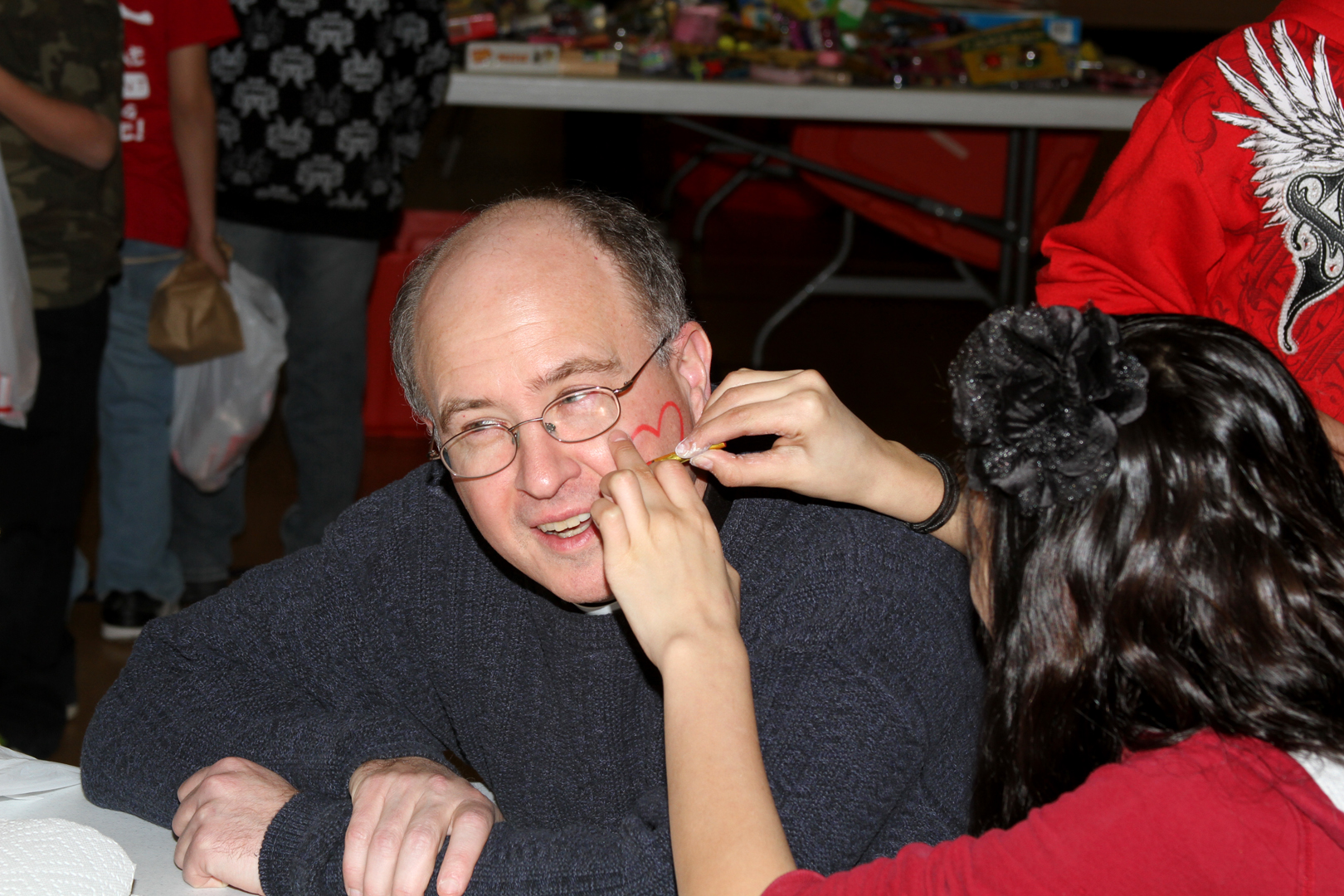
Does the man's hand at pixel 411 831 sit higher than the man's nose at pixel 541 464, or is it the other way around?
the man's nose at pixel 541 464

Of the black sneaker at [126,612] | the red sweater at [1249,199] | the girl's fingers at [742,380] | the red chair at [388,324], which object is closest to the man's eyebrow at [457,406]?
the girl's fingers at [742,380]

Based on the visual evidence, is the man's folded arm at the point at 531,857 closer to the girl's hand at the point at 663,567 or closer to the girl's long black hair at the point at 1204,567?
the girl's hand at the point at 663,567

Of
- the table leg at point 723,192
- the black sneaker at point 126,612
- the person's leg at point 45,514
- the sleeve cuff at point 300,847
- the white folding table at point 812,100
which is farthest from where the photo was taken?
the table leg at point 723,192

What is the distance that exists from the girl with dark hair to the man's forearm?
1.86 meters

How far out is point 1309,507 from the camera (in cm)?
99

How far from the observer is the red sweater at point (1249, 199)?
5.01ft

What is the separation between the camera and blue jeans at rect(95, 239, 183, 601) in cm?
301

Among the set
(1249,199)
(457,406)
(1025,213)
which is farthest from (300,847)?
(1025,213)

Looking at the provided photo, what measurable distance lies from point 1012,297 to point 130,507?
10.3 feet

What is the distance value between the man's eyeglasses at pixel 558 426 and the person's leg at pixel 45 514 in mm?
1494

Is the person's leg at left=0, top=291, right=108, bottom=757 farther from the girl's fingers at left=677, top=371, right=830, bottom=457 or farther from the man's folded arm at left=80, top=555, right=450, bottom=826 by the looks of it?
Answer: the girl's fingers at left=677, top=371, right=830, bottom=457

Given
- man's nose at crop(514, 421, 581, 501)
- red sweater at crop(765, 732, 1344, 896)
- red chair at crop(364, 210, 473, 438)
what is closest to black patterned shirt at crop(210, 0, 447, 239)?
red chair at crop(364, 210, 473, 438)

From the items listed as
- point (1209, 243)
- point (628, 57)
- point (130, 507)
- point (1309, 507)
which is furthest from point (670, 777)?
point (628, 57)

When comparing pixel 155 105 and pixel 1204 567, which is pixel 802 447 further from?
pixel 155 105
